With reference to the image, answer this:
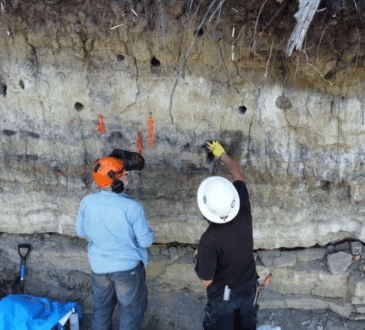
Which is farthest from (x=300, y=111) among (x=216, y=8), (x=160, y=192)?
(x=160, y=192)

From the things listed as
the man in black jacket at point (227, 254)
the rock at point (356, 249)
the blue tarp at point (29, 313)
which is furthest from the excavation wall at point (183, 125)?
the man in black jacket at point (227, 254)

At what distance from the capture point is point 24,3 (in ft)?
8.39

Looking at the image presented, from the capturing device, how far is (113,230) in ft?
7.86

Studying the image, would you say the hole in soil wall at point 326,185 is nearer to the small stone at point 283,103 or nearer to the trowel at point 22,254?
the small stone at point 283,103

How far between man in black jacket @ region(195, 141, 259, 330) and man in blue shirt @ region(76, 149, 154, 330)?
466 mm

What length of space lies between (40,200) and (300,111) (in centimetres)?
232

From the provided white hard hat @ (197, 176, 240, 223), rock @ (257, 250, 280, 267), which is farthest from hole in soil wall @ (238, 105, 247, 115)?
rock @ (257, 250, 280, 267)

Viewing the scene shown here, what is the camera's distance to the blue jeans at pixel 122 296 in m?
2.62

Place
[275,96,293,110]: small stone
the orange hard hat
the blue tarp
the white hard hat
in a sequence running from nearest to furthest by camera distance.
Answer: the white hard hat
the orange hard hat
[275,96,293,110]: small stone
the blue tarp

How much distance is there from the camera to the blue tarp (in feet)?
9.81

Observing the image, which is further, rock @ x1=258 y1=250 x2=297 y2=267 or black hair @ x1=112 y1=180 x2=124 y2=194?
rock @ x1=258 y1=250 x2=297 y2=267

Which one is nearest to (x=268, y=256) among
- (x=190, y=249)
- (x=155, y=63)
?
(x=190, y=249)

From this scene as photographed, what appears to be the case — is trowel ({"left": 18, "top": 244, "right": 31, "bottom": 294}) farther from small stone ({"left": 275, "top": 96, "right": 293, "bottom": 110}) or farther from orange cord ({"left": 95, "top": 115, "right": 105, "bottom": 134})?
small stone ({"left": 275, "top": 96, "right": 293, "bottom": 110})

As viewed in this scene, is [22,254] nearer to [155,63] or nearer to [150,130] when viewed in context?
[150,130]
